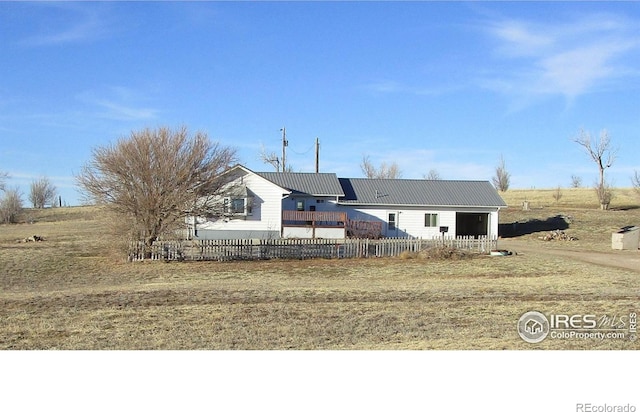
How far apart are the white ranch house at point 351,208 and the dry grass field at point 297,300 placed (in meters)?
12.3

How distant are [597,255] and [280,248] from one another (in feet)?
52.1

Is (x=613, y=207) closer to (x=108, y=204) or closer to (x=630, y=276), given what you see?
(x=630, y=276)

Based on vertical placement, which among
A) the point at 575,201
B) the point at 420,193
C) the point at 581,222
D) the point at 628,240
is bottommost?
the point at 628,240

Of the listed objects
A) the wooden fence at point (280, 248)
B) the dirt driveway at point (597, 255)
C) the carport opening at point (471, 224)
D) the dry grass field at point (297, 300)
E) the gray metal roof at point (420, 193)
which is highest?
the gray metal roof at point (420, 193)

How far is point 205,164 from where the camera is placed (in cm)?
2892

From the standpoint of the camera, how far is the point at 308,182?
4428 cm

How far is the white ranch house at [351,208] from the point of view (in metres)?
39.9

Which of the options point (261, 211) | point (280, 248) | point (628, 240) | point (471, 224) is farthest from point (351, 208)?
point (628, 240)

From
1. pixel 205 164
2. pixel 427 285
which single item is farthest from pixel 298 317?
pixel 205 164

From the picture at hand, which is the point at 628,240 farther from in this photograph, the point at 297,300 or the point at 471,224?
the point at 297,300

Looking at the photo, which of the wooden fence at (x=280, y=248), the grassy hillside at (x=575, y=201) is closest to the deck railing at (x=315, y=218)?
the wooden fence at (x=280, y=248)

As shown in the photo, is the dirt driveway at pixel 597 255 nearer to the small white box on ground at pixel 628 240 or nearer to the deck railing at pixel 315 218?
the small white box on ground at pixel 628 240

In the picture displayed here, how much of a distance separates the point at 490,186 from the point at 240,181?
1997cm

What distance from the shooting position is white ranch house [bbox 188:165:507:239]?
39.9 meters
